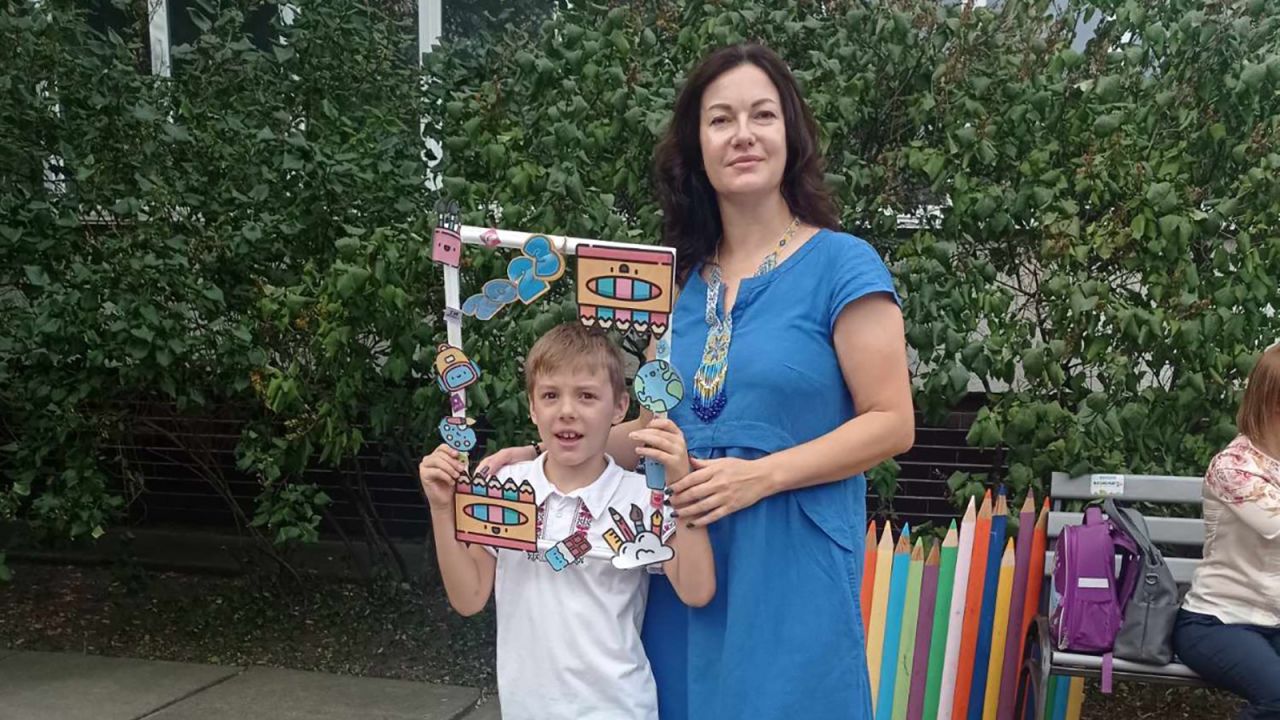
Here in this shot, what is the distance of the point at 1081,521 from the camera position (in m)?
3.40

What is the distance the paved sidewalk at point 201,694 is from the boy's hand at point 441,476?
2346 mm

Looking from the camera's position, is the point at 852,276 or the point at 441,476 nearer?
the point at 852,276

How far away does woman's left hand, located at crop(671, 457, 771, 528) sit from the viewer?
175 cm

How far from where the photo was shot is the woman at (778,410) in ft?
5.85

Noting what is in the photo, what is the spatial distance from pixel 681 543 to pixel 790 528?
18cm

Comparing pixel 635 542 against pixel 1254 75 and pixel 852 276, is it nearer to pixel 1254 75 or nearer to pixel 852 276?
pixel 852 276

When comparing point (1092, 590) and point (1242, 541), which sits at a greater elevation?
point (1242, 541)

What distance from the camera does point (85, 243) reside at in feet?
15.1

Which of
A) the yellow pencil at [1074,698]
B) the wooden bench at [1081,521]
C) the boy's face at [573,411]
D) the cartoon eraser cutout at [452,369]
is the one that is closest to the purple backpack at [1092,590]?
the wooden bench at [1081,521]

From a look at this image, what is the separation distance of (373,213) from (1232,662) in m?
3.20

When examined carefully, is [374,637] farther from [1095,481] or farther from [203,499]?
[1095,481]

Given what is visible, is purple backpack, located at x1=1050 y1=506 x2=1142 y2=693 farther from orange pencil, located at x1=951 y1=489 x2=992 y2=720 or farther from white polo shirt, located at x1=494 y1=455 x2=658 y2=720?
white polo shirt, located at x1=494 y1=455 x2=658 y2=720

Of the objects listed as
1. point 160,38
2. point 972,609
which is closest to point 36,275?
point 160,38

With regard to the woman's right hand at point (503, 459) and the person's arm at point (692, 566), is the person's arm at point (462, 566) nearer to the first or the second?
the woman's right hand at point (503, 459)
